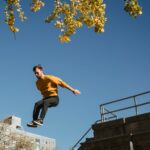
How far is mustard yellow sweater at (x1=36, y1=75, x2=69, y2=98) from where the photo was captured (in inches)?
332

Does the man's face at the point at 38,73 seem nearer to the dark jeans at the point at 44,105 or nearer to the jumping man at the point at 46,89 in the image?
the jumping man at the point at 46,89

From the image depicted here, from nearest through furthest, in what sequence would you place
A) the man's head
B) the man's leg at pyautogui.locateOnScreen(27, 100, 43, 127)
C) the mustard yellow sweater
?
1. the man's head
2. the mustard yellow sweater
3. the man's leg at pyautogui.locateOnScreen(27, 100, 43, 127)

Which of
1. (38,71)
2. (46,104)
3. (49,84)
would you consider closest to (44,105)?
(46,104)

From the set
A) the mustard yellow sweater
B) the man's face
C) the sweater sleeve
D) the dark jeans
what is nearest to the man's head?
the man's face

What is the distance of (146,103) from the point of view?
1667 cm

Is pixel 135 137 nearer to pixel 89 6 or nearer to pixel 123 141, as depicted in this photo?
pixel 123 141

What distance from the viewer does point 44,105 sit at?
855cm

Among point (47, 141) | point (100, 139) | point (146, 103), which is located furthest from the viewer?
point (47, 141)

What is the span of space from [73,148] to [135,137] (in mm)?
3969

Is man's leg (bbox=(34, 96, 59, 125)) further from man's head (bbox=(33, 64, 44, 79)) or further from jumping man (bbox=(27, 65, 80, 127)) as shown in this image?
man's head (bbox=(33, 64, 44, 79))

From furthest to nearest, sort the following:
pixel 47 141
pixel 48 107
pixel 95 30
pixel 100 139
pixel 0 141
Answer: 1. pixel 47 141
2. pixel 0 141
3. pixel 100 139
4. pixel 95 30
5. pixel 48 107

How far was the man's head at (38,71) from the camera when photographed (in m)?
8.28

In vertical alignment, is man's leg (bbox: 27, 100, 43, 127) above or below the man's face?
below

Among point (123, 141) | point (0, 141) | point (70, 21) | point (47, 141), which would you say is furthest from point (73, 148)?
point (47, 141)
